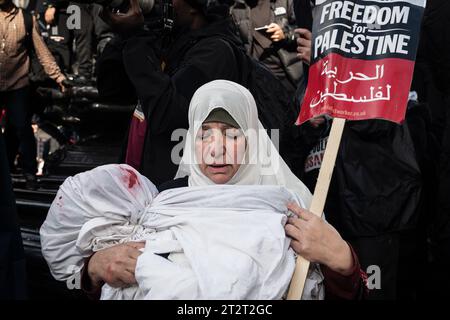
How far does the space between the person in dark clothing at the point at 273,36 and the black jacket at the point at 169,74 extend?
1665 millimetres

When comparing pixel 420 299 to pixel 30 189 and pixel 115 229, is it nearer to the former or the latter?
pixel 115 229

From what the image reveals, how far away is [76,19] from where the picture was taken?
475 centimetres

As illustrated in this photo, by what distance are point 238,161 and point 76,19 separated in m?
2.78

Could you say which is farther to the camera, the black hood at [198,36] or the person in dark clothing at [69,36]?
the person in dark clothing at [69,36]

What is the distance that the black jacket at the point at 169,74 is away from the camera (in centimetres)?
288

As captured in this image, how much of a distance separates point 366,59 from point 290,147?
135cm

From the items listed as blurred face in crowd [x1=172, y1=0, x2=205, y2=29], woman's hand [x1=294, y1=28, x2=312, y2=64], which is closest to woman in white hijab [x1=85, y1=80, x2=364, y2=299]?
blurred face in crowd [x1=172, y1=0, x2=205, y2=29]

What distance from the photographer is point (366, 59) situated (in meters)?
2.46

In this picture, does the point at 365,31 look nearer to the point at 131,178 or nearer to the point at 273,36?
the point at 131,178

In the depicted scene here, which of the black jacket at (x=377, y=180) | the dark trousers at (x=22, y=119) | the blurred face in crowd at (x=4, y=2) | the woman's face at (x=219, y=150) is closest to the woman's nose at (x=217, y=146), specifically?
the woman's face at (x=219, y=150)

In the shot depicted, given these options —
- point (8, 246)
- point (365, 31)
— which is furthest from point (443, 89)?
point (8, 246)

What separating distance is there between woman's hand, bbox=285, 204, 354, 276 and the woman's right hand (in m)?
0.52

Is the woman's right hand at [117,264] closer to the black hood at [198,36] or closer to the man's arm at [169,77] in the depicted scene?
the man's arm at [169,77]

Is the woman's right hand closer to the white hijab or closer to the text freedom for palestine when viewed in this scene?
the white hijab
